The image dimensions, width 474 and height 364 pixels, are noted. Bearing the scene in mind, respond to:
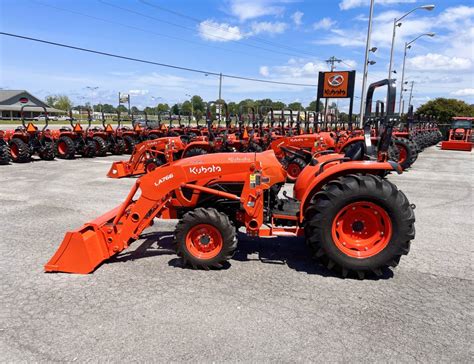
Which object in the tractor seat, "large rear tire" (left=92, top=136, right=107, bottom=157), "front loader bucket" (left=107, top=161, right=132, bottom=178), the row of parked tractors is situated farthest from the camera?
"large rear tire" (left=92, top=136, right=107, bottom=157)

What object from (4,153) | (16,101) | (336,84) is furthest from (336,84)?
(16,101)

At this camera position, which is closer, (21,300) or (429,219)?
(21,300)

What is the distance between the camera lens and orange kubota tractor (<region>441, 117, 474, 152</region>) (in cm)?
2341

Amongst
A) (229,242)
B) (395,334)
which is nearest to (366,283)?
(395,334)

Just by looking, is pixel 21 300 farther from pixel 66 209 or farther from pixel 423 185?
pixel 423 185

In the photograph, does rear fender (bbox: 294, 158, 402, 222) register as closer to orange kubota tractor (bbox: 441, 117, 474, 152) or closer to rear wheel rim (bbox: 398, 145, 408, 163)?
rear wheel rim (bbox: 398, 145, 408, 163)

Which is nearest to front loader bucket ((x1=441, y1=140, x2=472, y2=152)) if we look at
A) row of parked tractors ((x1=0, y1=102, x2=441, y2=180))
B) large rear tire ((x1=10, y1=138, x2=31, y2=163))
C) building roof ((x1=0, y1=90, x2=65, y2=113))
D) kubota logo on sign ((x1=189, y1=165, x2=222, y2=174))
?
row of parked tractors ((x1=0, y1=102, x2=441, y2=180))

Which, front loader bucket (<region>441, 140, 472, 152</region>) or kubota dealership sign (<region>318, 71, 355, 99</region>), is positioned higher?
kubota dealership sign (<region>318, 71, 355, 99</region>)

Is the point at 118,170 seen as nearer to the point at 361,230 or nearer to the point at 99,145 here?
the point at 99,145

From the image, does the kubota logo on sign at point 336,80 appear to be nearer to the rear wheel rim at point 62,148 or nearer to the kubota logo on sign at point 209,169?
the rear wheel rim at point 62,148

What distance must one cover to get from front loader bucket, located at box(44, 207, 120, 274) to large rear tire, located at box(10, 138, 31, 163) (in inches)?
429

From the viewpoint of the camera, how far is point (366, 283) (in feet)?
13.0

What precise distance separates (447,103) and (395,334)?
2343 inches

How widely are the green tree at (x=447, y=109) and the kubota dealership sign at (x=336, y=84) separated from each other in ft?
115
